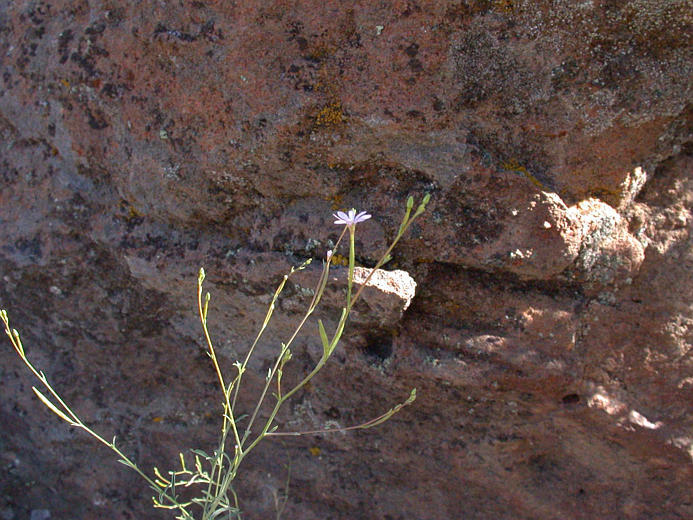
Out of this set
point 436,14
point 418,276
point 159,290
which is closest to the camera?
point 436,14

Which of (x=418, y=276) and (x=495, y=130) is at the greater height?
(x=495, y=130)

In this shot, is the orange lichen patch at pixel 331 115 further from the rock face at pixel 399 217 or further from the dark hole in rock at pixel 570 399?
the dark hole in rock at pixel 570 399

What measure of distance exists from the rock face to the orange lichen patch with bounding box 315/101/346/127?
2 cm

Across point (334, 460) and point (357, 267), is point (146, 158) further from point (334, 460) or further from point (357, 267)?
point (334, 460)

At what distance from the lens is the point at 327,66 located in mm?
1853

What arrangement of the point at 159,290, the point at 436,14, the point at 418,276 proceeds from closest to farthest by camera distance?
1. the point at 436,14
2. the point at 418,276
3. the point at 159,290

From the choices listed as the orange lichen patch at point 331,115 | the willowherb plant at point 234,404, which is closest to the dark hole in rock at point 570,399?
the willowherb plant at point 234,404

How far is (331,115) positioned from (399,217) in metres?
0.33

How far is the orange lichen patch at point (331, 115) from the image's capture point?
185cm

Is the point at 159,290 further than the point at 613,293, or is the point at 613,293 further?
the point at 159,290

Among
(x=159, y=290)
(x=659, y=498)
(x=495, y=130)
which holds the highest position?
(x=495, y=130)

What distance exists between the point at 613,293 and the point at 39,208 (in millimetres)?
1808

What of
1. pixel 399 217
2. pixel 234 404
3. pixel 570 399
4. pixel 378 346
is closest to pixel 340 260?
pixel 399 217

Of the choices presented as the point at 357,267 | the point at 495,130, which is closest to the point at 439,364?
the point at 357,267
